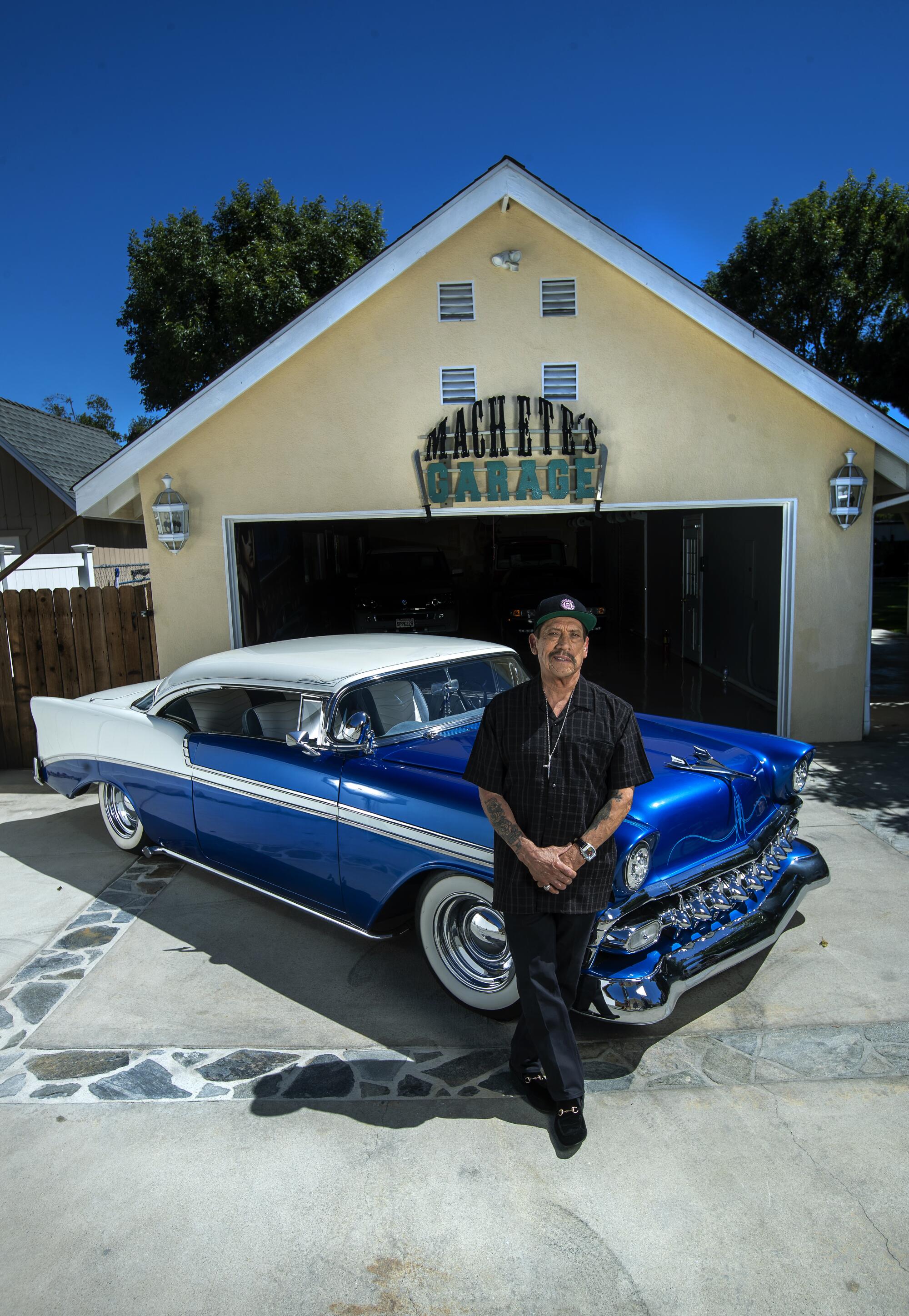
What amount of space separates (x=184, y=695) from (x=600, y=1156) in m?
3.37

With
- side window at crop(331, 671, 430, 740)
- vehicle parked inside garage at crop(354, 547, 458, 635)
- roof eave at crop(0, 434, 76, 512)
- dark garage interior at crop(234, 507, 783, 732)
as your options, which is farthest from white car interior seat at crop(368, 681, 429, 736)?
roof eave at crop(0, 434, 76, 512)

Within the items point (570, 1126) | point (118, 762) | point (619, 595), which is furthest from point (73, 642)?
point (619, 595)

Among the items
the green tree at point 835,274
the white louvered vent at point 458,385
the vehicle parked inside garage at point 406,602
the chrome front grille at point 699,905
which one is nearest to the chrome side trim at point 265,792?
the chrome front grille at point 699,905

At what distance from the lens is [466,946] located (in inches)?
149

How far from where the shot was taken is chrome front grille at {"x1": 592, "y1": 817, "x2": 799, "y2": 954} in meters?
3.26

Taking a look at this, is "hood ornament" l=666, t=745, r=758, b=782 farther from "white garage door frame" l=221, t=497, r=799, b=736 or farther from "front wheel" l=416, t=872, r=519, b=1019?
"white garage door frame" l=221, t=497, r=799, b=736

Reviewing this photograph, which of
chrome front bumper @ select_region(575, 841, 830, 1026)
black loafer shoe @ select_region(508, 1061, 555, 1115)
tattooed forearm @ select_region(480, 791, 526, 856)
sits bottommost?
black loafer shoe @ select_region(508, 1061, 555, 1115)

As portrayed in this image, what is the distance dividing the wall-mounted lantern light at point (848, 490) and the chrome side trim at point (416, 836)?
19.1 ft

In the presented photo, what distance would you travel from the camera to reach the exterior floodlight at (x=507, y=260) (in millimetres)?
7637

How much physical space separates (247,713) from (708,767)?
246 cm

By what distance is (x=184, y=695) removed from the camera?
5.16 m

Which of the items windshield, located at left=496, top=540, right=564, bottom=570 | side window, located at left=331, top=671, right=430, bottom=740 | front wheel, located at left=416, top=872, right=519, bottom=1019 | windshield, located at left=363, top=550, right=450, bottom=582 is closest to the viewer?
front wheel, located at left=416, top=872, right=519, bottom=1019

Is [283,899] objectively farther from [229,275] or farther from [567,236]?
[229,275]

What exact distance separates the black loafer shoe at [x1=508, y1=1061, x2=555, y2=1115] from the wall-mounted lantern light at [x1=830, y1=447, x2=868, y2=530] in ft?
→ 20.3
